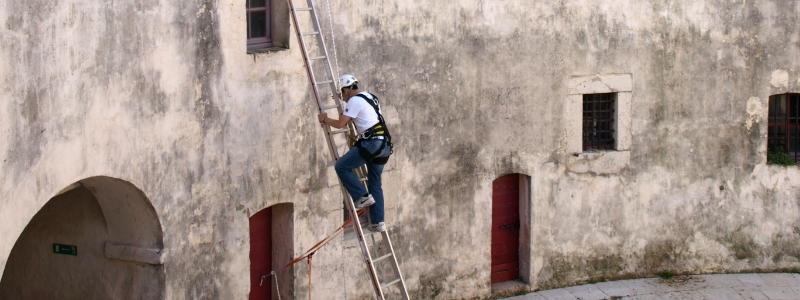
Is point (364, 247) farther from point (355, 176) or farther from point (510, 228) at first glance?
point (510, 228)

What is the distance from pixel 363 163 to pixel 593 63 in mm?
4796

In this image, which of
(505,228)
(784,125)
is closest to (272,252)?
(505,228)

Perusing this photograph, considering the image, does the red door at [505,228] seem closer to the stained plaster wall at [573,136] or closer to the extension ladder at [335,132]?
the stained plaster wall at [573,136]

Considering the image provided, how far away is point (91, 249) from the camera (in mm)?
10844

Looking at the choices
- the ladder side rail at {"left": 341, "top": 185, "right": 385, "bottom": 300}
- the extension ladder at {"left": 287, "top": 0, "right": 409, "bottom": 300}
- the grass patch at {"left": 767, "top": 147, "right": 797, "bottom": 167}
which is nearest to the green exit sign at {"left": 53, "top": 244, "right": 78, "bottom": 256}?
the extension ladder at {"left": 287, "top": 0, "right": 409, "bottom": 300}

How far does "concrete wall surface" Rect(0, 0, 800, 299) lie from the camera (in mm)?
9375

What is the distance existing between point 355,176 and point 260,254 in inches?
82.9

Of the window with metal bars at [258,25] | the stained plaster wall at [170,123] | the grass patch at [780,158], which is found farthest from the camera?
the grass patch at [780,158]

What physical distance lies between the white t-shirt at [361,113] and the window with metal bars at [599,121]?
16.2 feet

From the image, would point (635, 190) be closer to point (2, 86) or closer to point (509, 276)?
point (509, 276)

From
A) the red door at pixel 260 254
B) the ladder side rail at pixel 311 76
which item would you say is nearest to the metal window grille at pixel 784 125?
the red door at pixel 260 254

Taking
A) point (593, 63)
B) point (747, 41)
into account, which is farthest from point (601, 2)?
point (747, 41)

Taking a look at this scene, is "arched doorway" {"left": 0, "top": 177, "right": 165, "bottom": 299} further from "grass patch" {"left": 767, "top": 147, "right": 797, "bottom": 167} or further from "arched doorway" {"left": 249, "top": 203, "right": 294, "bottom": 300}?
"grass patch" {"left": 767, "top": 147, "right": 797, "bottom": 167}

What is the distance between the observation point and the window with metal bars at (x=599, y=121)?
14305 mm
